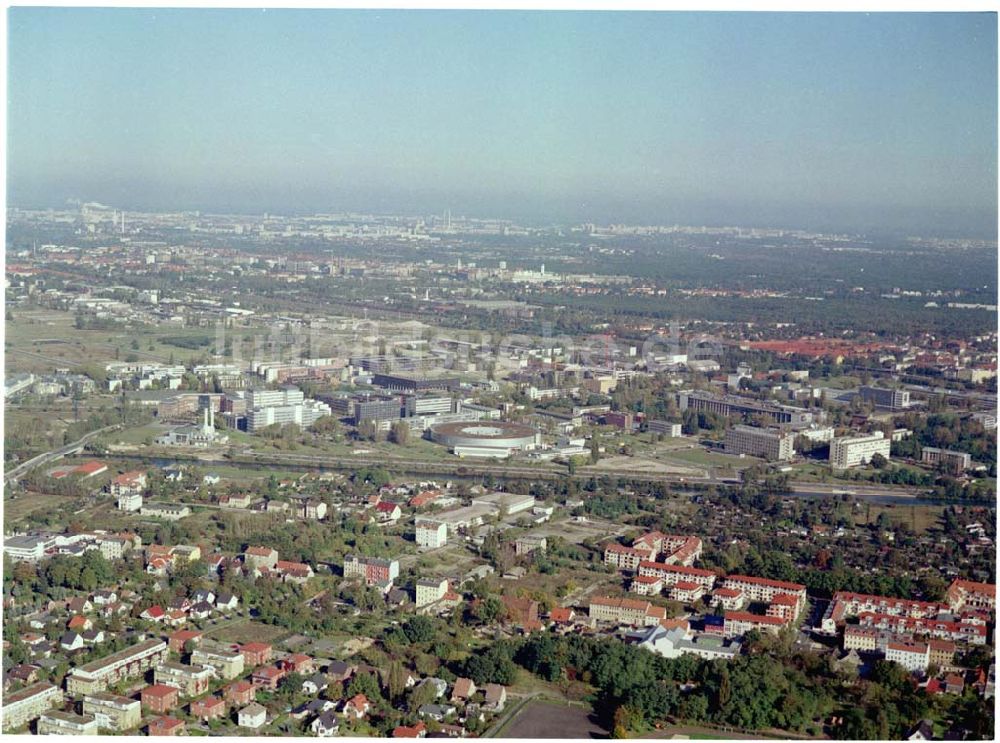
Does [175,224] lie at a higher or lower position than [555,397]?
higher

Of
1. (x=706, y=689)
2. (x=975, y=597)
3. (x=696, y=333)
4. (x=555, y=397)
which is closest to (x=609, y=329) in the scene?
(x=696, y=333)

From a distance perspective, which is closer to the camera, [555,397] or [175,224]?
[555,397]

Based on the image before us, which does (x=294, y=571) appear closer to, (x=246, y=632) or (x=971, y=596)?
(x=246, y=632)

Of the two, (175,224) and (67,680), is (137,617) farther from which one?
(175,224)

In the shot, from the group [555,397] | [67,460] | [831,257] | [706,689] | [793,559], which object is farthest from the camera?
[831,257]

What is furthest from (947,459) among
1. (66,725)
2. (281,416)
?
(66,725)

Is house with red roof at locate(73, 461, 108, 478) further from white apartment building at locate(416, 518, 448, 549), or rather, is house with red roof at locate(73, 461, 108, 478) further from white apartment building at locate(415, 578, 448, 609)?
white apartment building at locate(415, 578, 448, 609)

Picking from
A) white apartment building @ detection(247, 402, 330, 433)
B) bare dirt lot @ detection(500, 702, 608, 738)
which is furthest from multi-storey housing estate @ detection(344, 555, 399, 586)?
white apartment building @ detection(247, 402, 330, 433)

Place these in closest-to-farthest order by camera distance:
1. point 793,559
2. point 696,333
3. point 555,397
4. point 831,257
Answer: point 793,559 → point 555,397 → point 696,333 → point 831,257
